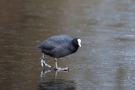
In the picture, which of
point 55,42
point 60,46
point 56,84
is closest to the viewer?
point 56,84

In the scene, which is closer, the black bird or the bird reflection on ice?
the bird reflection on ice

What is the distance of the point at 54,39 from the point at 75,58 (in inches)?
46.4

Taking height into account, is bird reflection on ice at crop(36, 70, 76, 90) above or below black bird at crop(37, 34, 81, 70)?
below

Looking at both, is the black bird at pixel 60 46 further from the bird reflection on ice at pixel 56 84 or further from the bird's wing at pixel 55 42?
the bird reflection on ice at pixel 56 84

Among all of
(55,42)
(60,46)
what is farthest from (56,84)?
(55,42)

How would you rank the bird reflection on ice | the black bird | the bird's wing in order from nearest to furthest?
the bird reflection on ice
the black bird
the bird's wing

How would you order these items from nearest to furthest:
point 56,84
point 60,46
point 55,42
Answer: point 56,84, point 60,46, point 55,42

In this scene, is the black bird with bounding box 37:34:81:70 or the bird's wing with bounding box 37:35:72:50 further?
the bird's wing with bounding box 37:35:72:50

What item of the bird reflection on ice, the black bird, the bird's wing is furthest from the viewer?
the bird's wing

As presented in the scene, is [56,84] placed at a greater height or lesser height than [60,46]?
lesser

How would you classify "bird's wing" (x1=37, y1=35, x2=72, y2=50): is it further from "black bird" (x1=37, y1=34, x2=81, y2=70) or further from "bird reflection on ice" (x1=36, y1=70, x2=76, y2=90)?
"bird reflection on ice" (x1=36, y1=70, x2=76, y2=90)

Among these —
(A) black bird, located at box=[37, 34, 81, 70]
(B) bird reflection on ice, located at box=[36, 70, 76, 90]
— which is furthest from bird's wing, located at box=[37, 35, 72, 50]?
(B) bird reflection on ice, located at box=[36, 70, 76, 90]

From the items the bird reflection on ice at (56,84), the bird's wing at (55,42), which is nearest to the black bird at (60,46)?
the bird's wing at (55,42)

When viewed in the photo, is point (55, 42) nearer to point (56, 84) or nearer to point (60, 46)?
point (60, 46)
